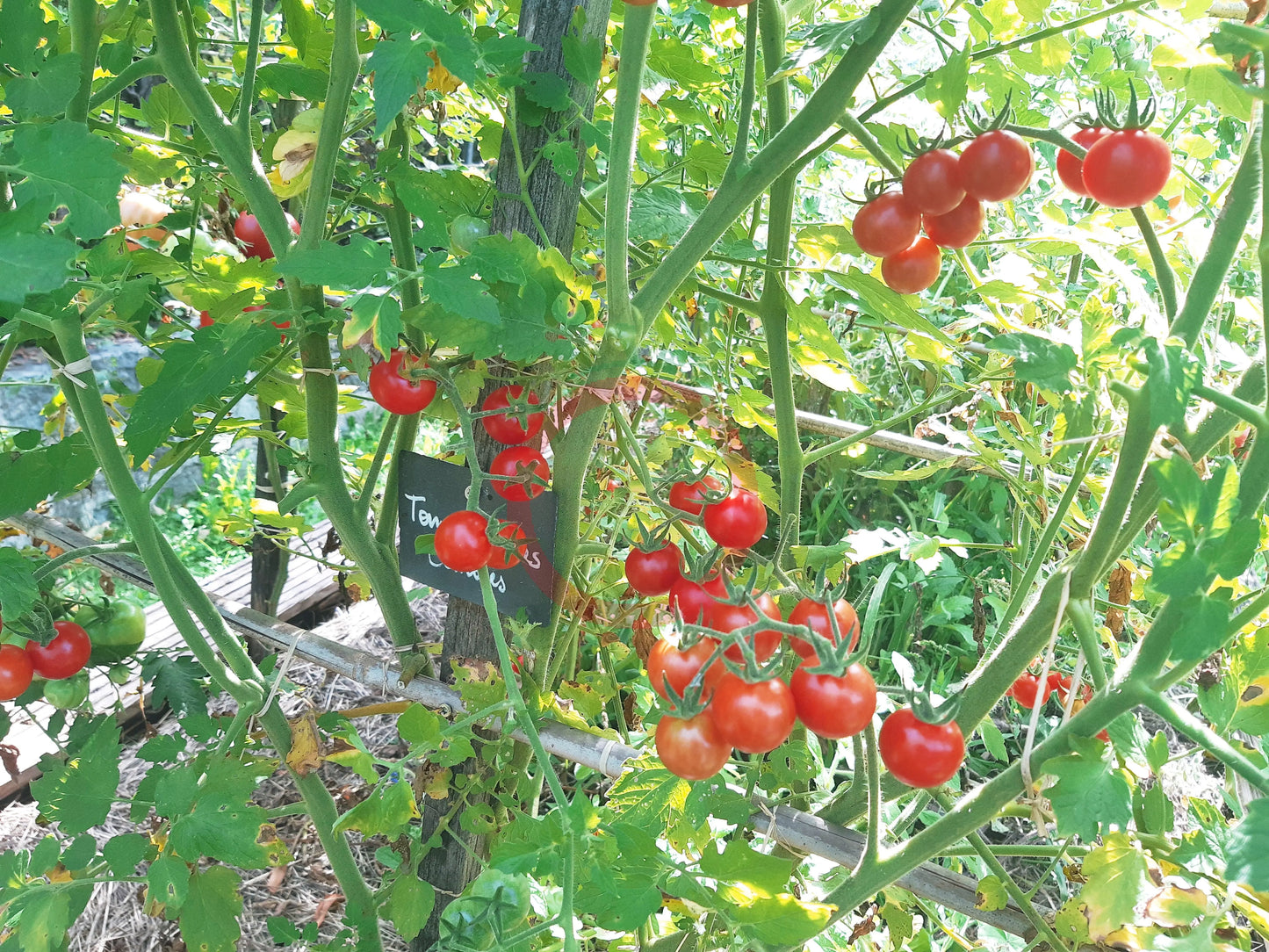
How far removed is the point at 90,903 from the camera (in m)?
1.62

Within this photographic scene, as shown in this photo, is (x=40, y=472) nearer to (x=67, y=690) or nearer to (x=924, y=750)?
(x=67, y=690)

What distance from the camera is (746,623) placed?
674mm

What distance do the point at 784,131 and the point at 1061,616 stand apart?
457 mm

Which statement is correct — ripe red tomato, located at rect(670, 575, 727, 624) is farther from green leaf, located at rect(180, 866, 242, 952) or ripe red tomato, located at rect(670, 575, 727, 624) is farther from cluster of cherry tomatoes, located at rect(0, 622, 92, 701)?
cluster of cherry tomatoes, located at rect(0, 622, 92, 701)

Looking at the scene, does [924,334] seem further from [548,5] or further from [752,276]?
[548,5]

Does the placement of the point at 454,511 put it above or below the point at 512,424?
below

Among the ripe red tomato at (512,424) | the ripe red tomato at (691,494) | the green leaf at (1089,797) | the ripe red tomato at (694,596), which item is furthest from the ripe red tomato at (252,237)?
the green leaf at (1089,797)

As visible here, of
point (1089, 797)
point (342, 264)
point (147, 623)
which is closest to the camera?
A: point (1089, 797)

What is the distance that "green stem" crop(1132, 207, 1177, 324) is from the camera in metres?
0.63

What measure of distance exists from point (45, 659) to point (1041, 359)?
1.24 meters

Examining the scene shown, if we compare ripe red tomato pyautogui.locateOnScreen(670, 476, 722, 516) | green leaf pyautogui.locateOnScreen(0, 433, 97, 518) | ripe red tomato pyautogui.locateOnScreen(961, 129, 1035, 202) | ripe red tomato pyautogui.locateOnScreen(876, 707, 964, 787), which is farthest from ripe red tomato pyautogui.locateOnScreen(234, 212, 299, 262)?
ripe red tomato pyautogui.locateOnScreen(876, 707, 964, 787)

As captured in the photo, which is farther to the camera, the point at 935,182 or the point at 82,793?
the point at 82,793

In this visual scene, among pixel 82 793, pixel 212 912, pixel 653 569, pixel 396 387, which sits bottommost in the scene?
pixel 212 912

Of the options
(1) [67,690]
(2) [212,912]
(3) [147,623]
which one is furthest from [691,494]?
(3) [147,623]
